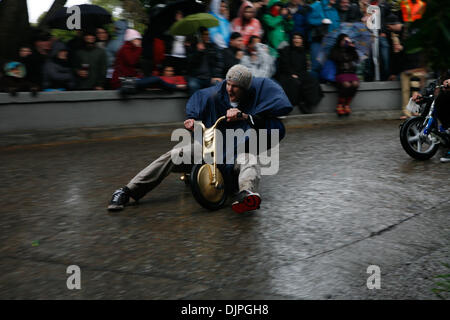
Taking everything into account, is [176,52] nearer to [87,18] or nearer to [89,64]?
[89,64]

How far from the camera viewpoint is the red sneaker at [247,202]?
5.72 metres

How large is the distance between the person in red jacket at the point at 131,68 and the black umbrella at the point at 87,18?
110 cm

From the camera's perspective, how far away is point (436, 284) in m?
4.21

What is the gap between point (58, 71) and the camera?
1130 centimetres

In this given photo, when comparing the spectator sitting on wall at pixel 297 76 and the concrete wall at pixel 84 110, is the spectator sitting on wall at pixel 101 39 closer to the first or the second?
the concrete wall at pixel 84 110

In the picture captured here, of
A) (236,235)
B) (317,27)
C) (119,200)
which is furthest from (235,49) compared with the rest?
(236,235)

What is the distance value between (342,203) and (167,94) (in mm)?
6441

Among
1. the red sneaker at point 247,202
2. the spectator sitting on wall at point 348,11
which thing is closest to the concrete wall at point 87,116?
the spectator sitting on wall at point 348,11

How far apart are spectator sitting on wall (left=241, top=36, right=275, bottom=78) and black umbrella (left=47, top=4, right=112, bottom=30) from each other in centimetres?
300

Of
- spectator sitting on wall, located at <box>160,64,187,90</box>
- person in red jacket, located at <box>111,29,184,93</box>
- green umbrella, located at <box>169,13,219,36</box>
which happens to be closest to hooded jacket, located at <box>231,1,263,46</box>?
green umbrella, located at <box>169,13,219,36</box>

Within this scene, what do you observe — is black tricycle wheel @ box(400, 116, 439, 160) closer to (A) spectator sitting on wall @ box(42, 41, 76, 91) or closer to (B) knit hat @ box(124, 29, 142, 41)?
(B) knit hat @ box(124, 29, 142, 41)

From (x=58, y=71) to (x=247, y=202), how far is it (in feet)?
22.1
